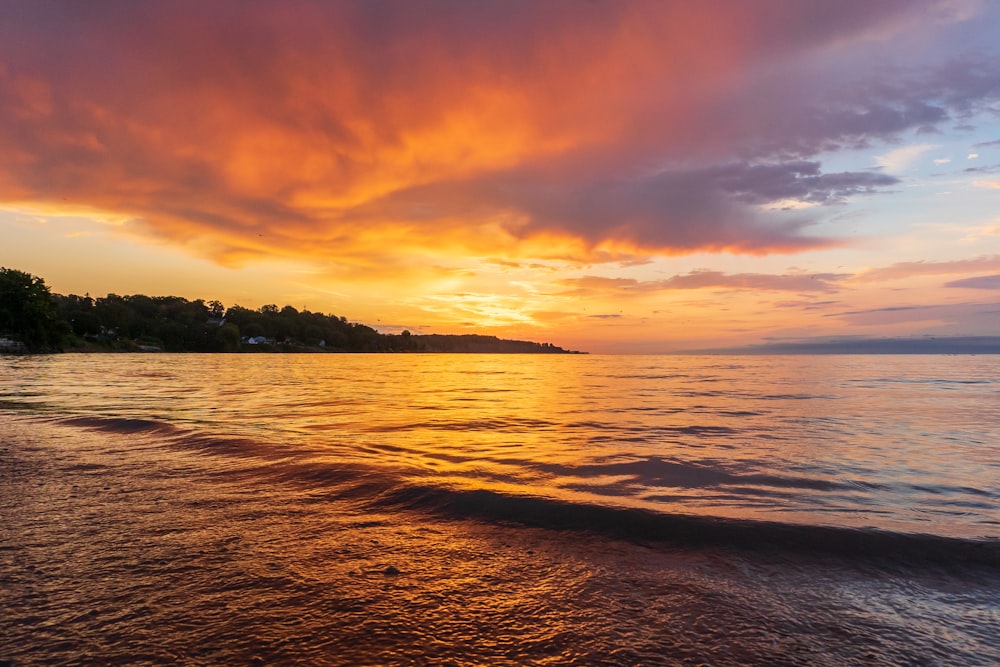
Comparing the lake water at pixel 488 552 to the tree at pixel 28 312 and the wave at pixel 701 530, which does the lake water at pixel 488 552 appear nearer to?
the wave at pixel 701 530

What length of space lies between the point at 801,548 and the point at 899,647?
2.60 m

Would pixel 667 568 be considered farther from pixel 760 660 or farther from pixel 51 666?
pixel 51 666

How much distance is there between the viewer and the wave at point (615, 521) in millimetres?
6723

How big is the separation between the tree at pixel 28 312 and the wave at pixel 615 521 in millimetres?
134116

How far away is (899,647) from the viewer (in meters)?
4.30

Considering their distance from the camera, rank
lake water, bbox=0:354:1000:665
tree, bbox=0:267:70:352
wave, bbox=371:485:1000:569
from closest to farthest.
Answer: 1. lake water, bbox=0:354:1000:665
2. wave, bbox=371:485:1000:569
3. tree, bbox=0:267:70:352

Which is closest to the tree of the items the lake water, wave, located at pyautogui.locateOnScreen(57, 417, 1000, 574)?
the lake water

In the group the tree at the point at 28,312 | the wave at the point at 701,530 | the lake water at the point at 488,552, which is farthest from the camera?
the tree at the point at 28,312

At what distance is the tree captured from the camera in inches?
4168

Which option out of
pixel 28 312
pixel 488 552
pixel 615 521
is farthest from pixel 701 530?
pixel 28 312

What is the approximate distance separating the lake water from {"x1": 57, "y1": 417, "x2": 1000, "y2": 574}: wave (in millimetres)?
47

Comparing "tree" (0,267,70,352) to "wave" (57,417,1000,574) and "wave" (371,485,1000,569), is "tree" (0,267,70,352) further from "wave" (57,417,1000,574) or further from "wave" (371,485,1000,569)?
"wave" (371,485,1000,569)

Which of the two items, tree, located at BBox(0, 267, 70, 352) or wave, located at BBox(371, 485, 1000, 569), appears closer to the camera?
wave, located at BBox(371, 485, 1000, 569)

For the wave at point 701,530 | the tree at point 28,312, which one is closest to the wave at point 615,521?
the wave at point 701,530
